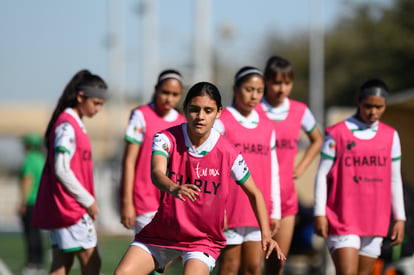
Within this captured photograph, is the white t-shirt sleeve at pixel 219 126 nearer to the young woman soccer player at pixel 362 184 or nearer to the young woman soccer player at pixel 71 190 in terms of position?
the young woman soccer player at pixel 362 184

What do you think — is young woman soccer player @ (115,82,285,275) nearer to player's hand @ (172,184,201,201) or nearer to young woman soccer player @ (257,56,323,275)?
player's hand @ (172,184,201,201)

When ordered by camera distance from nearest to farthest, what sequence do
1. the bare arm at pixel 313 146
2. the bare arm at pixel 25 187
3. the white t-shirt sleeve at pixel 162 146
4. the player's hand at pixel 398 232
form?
the white t-shirt sleeve at pixel 162 146
the player's hand at pixel 398 232
the bare arm at pixel 313 146
the bare arm at pixel 25 187

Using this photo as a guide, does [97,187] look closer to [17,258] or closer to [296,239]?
[17,258]

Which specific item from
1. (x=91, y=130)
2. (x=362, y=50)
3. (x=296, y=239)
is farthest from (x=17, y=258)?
(x=91, y=130)

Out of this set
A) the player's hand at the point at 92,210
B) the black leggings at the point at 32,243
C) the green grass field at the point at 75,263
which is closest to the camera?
the player's hand at the point at 92,210

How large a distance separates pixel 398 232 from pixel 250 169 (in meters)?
1.62

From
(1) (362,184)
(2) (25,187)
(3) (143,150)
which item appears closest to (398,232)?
(1) (362,184)

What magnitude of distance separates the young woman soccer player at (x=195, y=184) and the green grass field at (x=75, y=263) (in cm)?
753

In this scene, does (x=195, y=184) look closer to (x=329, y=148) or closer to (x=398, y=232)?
(x=329, y=148)

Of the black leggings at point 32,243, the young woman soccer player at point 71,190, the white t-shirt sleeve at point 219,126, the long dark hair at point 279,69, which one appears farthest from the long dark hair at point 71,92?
the black leggings at point 32,243

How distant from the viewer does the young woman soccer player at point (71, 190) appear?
8.27 m

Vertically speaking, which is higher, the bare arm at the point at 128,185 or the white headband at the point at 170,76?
the white headband at the point at 170,76

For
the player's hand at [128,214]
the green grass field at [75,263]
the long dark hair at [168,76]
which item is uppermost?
the long dark hair at [168,76]

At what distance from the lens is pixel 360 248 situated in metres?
8.46
